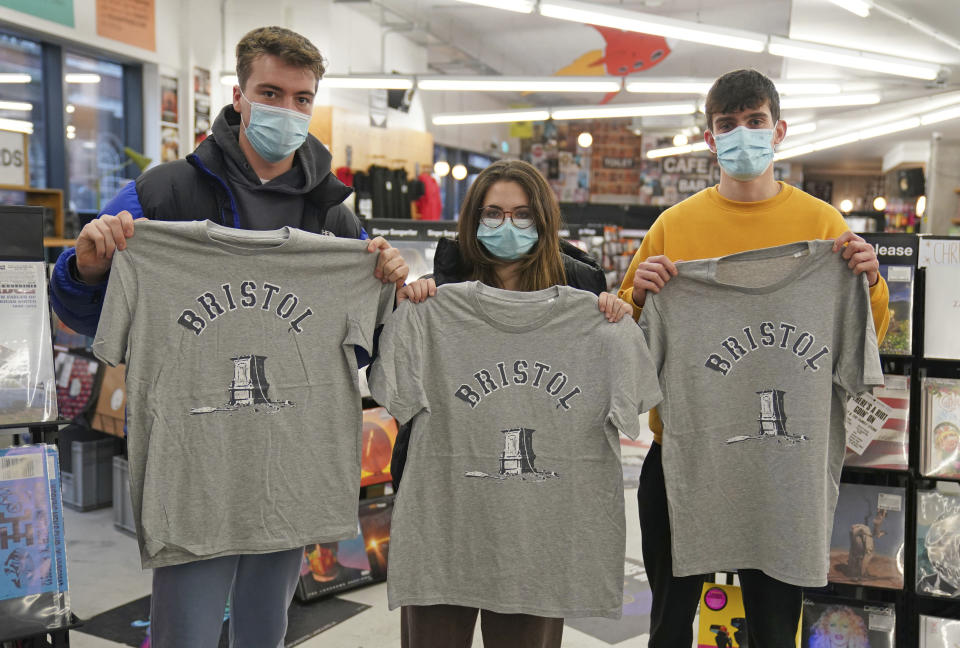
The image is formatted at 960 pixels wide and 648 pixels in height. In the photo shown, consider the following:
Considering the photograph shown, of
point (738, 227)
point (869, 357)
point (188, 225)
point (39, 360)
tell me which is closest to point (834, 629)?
point (869, 357)

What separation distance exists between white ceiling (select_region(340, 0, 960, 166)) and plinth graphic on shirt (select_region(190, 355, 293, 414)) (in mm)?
7501

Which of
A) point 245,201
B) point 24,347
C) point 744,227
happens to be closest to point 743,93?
point 744,227

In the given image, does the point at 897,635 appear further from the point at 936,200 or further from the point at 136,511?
the point at 936,200

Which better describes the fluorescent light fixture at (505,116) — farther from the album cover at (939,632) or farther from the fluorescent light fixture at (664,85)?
the album cover at (939,632)

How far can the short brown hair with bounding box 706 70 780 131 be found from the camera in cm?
212

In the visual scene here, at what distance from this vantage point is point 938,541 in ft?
8.71

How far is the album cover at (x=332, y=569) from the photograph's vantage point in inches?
139

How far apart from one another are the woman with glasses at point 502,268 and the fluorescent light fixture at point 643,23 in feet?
14.3

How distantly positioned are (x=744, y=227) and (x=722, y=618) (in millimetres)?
1294

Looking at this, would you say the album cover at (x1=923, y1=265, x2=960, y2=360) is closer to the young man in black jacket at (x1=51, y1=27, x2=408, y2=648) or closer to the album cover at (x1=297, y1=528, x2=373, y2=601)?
the young man in black jacket at (x1=51, y1=27, x2=408, y2=648)

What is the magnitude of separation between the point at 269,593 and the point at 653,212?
10.1 meters

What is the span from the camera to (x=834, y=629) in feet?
8.86

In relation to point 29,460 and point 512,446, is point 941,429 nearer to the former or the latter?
point 512,446

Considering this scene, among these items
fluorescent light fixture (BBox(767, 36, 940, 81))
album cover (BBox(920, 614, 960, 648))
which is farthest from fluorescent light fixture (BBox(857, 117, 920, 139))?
album cover (BBox(920, 614, 960, 648))
